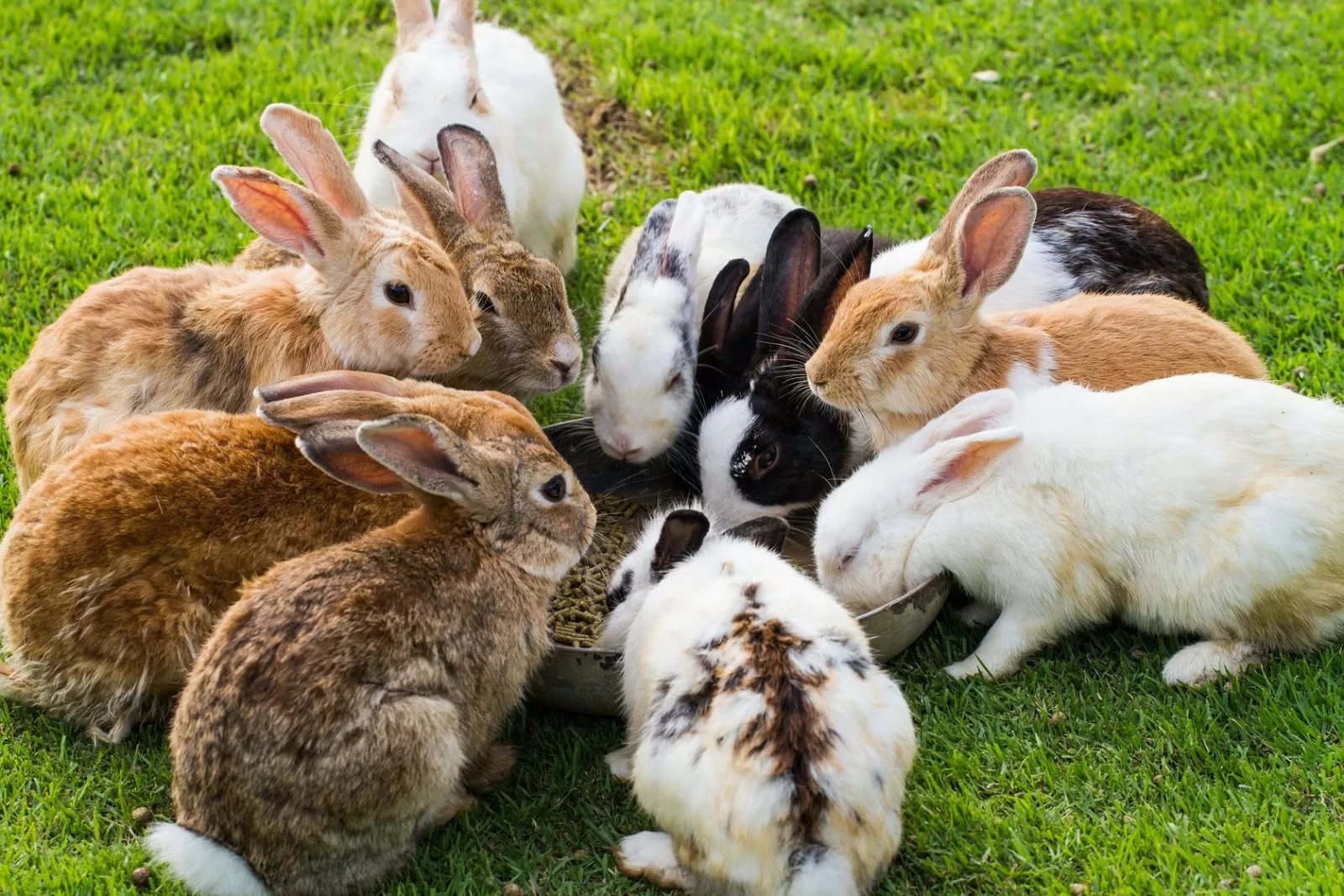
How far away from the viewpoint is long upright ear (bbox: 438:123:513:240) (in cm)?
503

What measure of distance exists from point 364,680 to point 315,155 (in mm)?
1894

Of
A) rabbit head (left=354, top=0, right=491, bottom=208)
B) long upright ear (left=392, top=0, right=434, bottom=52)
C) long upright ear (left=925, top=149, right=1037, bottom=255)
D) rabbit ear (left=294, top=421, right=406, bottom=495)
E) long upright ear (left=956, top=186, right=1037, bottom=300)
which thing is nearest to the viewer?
rabbit ear (left=294, top=421, right=406, bottom=495)

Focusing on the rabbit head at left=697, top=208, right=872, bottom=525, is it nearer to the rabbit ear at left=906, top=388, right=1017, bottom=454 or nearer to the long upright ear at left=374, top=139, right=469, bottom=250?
the rabbit ear at left=906, top=388, right=1017, bottom=454

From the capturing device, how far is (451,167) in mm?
5074

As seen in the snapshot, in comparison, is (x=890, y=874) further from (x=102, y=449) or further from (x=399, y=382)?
(x=102, y=449)

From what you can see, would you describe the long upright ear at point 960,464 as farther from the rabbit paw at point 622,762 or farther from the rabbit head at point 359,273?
the rabbit head at point 359,273

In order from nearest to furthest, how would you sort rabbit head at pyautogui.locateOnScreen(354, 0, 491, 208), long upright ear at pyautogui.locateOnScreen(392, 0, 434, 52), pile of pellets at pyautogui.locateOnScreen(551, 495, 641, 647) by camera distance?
pile of pellets at pyautogui.locateOnScreen(551, 495, 641, 647) < rabbit head at pyautogui.locateOnScreen(354, 0, 491, 208) < long upright ear at pyautogui.locateOnScreen(392, 0, 434, 52)

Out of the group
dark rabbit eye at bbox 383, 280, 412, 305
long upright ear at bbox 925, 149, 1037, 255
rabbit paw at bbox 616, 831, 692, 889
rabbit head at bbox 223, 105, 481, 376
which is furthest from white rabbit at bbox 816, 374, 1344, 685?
dark rabbit eye at bbox 383, 280, 412, 305

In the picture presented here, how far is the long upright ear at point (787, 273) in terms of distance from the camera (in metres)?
4.98

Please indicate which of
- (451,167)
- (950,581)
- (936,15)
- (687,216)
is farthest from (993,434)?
(936,15)

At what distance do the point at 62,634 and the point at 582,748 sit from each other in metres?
1.39

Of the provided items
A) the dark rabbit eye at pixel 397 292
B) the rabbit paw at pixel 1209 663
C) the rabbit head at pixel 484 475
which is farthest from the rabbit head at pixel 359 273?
the rabbit paw at pixel 1209 663

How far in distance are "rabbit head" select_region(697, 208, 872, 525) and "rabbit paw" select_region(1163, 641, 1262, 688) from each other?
1.23m

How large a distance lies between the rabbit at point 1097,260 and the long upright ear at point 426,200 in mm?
1451
